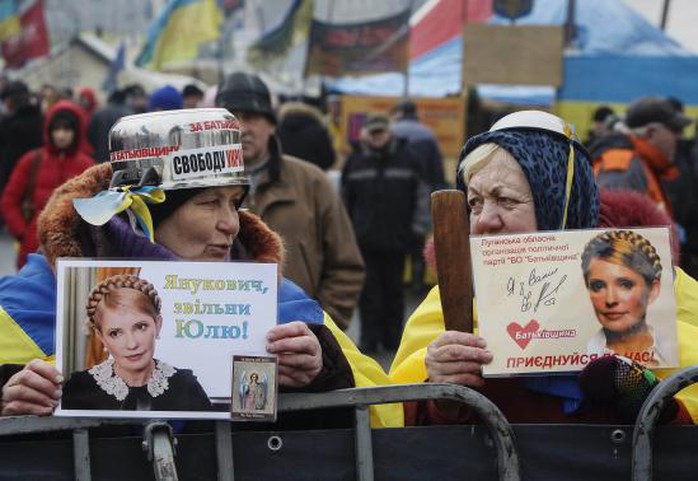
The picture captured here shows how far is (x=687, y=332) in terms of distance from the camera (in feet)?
10.7

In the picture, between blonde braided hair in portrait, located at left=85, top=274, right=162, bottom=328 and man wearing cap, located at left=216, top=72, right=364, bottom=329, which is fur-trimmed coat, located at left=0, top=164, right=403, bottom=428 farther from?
man wearing cap, located at left=216, top=72, right=364, bottom=329

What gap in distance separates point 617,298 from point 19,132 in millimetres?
12757

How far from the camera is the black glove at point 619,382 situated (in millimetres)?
2965

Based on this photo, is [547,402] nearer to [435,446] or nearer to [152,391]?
[435,446]

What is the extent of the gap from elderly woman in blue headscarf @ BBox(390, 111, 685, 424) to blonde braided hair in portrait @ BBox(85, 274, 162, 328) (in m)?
0.57

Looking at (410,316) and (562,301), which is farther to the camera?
(410,316)

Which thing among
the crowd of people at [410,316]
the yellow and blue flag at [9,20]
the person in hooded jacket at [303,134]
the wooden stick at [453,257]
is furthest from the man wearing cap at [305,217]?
the yellow and blue flag at [9,20]

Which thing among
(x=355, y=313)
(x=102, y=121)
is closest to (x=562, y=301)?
(x=355, y=313)

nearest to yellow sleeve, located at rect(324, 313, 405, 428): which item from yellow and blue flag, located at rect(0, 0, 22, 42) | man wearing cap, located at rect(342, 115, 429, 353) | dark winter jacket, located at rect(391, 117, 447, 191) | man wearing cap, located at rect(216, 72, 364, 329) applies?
man wearing cap, located at rect(216, 72, 364, 329)

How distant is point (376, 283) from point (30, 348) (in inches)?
325

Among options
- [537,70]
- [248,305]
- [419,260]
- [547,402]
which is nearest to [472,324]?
[547,402]

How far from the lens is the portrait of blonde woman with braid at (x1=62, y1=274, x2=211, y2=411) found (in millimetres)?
2826

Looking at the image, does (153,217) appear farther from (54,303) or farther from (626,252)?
(626,252)

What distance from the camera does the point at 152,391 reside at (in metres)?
2.84
